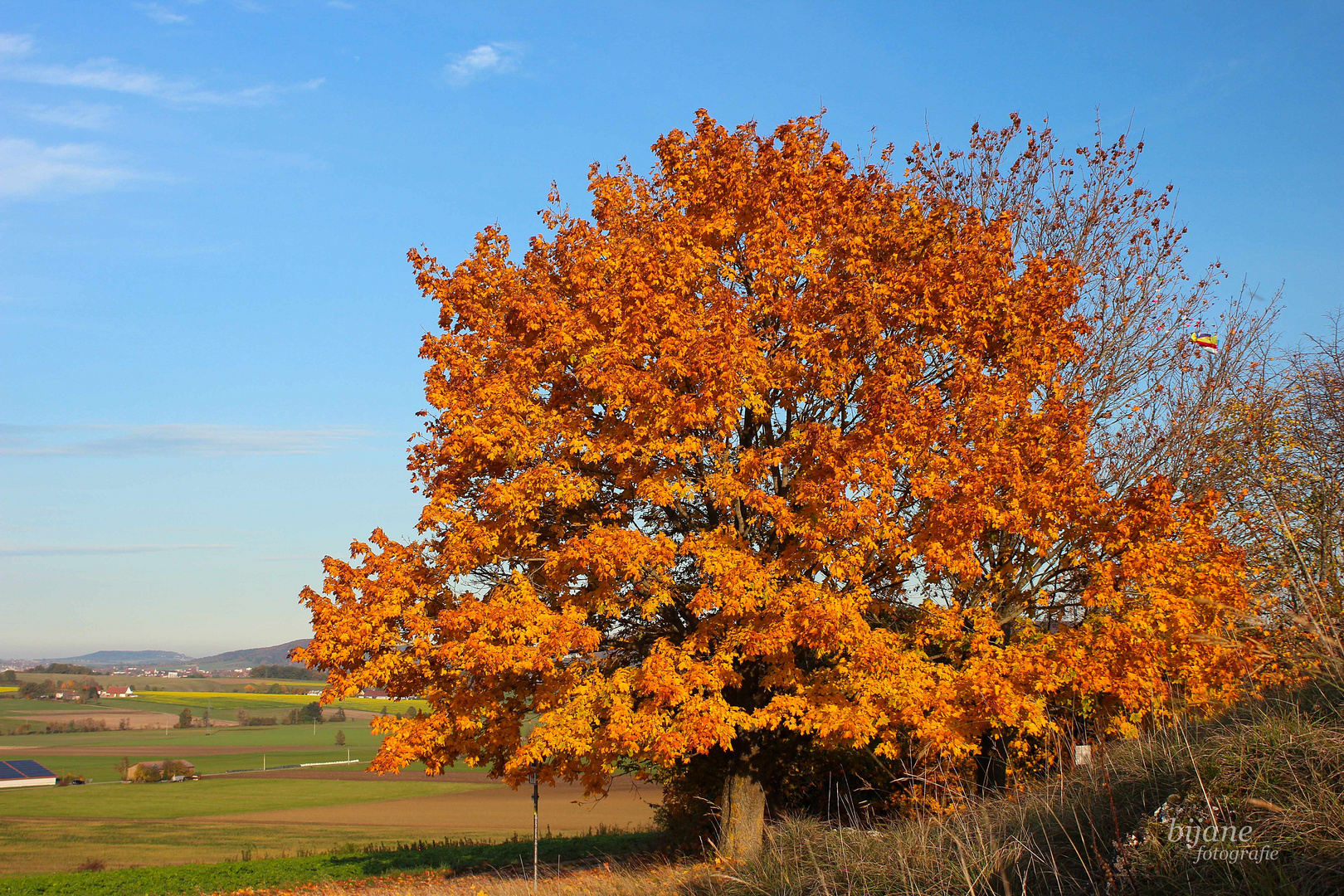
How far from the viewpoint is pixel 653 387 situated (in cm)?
1262

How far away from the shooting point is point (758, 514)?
46.9ft

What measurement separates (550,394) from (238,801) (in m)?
56.9

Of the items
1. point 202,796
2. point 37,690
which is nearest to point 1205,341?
point 202,796

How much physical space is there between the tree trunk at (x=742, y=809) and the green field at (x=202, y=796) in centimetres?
5017

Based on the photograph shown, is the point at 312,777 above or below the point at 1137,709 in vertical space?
below

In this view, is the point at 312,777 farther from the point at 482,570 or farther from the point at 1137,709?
the point at 1137,709

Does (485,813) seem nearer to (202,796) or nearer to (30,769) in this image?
(202,796)

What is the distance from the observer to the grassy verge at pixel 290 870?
74.4 feet

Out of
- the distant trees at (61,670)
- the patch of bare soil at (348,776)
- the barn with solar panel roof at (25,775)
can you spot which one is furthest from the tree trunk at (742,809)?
the distant trees at (61,670)

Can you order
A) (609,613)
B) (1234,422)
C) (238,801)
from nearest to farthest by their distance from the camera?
(609,613), (1234,422), (238,801)

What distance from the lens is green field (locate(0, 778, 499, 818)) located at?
5500cm

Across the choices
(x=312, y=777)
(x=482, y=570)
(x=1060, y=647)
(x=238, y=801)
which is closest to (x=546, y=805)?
(x=238, y=801)

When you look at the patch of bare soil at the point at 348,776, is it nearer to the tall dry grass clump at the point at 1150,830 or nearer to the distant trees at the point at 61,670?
the tall dry grass clump at the point at 1150,830

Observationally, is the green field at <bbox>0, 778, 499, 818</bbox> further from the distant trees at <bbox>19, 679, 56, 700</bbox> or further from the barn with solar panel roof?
the distant trees at <bbox>19, 679, 56, 700</bbox>
